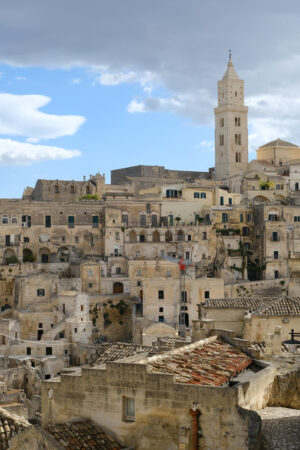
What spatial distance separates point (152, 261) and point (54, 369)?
1519 cm

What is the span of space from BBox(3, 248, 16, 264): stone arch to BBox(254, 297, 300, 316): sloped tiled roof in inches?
1508

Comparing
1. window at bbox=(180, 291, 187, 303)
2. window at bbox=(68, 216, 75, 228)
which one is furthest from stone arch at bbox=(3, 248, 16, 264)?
window at bbox=(180, 291, 187, 303)

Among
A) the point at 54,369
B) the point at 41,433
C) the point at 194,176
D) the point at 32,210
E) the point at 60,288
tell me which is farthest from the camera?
the point at 194,176

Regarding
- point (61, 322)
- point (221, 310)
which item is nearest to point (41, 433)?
point (221, 310)

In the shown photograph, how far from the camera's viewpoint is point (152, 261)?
57.4 m

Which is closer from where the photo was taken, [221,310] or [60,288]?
[221,310]

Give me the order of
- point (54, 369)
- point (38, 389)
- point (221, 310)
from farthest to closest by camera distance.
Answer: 1. point (54, 369)
2. point (38, 389)
3. point (221, 310)

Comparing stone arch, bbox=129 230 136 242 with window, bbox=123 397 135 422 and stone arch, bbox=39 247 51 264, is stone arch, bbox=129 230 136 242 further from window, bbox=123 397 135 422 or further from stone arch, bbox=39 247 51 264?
window, bbox=123 397 135 422

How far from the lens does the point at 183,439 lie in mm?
13914

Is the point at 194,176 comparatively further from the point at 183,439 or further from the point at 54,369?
the point at 183,439

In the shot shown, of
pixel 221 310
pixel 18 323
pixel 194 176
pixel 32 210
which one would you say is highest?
pixel 194 176

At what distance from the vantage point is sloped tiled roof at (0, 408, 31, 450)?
1617 centimetres

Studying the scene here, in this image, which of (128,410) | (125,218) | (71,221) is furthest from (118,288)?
(128,410)

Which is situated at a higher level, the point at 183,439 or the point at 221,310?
the point at 221,310
